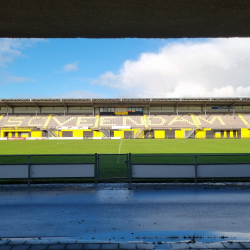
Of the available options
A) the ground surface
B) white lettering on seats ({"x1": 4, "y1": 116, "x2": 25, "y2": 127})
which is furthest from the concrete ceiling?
white lettering on seats ({"x1": 4, "y1": 116, "x2": 25, "y2": 127})

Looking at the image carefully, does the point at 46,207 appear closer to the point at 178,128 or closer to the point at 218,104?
the point at 178,128

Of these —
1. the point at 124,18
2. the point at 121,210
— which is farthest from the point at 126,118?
the point at 124,18

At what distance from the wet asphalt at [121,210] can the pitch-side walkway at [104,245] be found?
294 millimetres

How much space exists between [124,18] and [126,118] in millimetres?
54709

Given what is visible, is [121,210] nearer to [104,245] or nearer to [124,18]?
[104,245]

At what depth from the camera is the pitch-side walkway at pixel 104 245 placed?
3.63 metres

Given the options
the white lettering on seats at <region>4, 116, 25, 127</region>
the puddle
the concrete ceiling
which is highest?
the white lettering on seats at <region>4, 116, 25, 127</region>

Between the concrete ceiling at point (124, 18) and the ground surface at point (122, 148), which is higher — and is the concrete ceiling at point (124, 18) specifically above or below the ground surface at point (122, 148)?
above

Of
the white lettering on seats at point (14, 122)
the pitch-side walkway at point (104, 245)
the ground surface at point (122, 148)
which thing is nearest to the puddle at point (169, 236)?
the pitch-side walkway at point (104, 245)

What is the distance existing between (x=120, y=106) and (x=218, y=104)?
85.1 feet

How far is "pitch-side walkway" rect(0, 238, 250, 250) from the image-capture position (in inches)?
143

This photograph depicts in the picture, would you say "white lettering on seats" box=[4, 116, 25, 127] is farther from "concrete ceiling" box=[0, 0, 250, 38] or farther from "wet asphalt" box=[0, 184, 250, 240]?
"concrete ceiling" box=[0, 0, 250, 38]

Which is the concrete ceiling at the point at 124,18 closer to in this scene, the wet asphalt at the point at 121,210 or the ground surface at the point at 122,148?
the wet asphalt at the point at 121,210

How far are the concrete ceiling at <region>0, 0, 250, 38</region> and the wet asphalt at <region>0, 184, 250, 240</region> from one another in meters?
3.52
